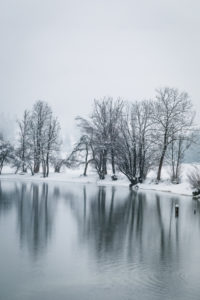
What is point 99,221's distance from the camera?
19.9 metres

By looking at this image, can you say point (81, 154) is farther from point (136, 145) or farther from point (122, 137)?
point (136, 145)

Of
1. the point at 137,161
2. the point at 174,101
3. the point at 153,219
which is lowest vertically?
the point at 153,219

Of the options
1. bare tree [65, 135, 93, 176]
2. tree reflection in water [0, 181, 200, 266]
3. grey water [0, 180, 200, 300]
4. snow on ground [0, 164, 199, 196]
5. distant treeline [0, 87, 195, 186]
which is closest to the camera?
grey water [0, 180, 200, 300]

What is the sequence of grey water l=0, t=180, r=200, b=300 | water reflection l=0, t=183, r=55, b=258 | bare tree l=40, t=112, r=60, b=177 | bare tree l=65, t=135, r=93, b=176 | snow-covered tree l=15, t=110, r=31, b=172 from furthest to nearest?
1. snow-covered tree l=15, t=110, r=31, b=172
2. bare tree l=40, t=112, r=60, b=177
3. bare tree l=65, t=135, r=93, b=176
4. water reflection l=0, t=183, r=55, b=258
5. grey water l=0, t=180, r=200, b=300

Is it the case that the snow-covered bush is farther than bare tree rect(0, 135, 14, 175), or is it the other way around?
bare tree rect(0, 135, 14, 175)

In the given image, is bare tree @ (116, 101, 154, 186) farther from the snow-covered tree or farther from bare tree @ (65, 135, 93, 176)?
the snow-covered tree

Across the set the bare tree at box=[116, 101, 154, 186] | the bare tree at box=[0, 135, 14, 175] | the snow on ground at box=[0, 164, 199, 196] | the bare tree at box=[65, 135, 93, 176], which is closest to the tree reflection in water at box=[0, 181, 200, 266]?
the snow on ground at box=[0, 164, 199, 196]

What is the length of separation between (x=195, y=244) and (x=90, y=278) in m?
6.99

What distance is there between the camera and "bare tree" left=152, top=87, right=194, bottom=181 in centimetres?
4672

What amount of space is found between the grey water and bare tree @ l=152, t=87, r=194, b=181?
25.8 meters

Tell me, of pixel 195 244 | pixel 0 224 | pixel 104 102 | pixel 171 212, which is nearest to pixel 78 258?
pixel 195 244

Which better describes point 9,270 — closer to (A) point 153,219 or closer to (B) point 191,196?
(A) point 153,219

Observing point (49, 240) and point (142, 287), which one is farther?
point (49, 240)

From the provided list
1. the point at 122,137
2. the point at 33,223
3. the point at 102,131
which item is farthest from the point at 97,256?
the point at 102,131
